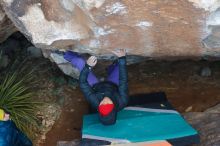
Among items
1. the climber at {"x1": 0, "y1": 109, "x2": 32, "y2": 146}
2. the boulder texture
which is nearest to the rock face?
the boulder texture

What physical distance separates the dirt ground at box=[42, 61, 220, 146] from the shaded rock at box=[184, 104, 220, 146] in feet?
1.42

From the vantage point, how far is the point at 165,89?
727 cm

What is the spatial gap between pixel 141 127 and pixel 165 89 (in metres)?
1.33

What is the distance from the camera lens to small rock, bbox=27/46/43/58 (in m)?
8.05

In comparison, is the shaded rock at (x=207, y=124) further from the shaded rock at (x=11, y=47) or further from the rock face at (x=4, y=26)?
the shaded rock at (x=11, y=47)

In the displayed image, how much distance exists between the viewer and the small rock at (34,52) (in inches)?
317

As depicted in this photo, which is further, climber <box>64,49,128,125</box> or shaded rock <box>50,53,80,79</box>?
shaded rock <box>50,53,80,79</box>

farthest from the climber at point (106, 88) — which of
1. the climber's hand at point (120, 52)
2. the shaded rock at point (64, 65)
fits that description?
the shaded rock at point (64, 65)

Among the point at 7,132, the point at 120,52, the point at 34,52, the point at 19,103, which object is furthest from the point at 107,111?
the point at 34,52

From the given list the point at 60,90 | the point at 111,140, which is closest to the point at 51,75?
the point at 60,90

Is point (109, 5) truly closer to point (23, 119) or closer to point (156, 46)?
point (156, 46)

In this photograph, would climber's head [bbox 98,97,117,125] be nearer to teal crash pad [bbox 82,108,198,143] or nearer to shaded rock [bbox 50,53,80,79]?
teal crash pad [bbox 82,108,198,143]

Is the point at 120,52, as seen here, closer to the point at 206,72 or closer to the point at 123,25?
the point at 123,25

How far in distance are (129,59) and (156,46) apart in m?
0.89
